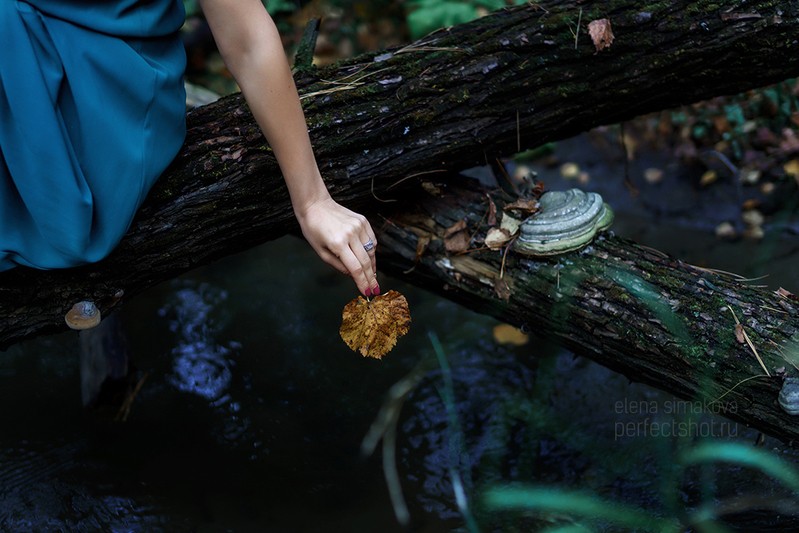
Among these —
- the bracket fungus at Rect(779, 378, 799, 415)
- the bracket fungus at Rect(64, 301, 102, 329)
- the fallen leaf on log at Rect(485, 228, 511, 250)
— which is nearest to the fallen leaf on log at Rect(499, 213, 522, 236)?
the fallen leaf on log at Rect(485, 228, 511, 250)

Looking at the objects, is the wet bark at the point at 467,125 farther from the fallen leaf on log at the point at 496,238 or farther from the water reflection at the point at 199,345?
the water reflection at the point at 199,345

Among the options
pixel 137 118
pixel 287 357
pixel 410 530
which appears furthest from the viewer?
pixel 287 357

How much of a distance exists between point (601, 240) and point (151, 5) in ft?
4.78

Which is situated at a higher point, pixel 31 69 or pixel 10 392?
pixel 31 69

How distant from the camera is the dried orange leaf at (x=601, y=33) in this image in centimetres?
249

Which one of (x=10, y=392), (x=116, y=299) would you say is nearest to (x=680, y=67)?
(x=116, y=299)

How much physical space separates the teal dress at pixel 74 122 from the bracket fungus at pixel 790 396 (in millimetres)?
1734

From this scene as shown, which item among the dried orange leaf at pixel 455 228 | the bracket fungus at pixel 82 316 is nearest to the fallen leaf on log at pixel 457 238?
the dried orange leaf at pixel 455 228

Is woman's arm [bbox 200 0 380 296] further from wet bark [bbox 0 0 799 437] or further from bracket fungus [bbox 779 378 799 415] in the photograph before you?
bracket fungus [bbox 779 378 799 415]

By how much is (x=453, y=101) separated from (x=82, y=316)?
1.26 m

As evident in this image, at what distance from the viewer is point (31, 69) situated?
1742 mm

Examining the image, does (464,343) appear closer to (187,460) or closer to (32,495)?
(187,460)

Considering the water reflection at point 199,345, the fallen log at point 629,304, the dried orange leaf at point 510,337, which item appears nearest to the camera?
the fallen log at point 629,304

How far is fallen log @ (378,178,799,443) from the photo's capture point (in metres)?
2.11
